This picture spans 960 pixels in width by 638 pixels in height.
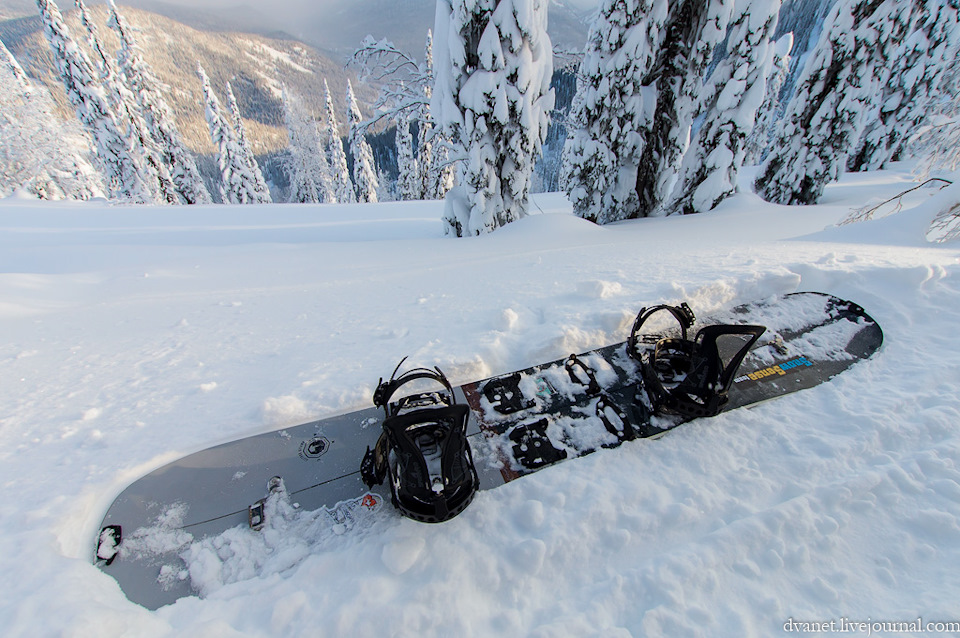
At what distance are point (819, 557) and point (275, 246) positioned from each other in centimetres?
766

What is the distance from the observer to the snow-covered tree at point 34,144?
56.9ft

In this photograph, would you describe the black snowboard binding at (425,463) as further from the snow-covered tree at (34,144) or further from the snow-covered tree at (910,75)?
the snow-covered tree at (34,144)

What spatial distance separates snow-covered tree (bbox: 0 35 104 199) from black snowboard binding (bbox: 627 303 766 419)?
2870cm

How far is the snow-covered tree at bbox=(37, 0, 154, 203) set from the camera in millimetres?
15562

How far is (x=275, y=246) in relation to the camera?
265 inches

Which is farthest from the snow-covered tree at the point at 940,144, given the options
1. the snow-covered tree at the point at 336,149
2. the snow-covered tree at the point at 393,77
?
the snow-covered tree at the point at 336,149

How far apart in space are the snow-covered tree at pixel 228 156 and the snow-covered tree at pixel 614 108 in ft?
73.6

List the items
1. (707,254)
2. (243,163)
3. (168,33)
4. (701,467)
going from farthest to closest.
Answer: (168,33), (243,163), (707,254), (701,467)

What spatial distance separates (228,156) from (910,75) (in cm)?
3220

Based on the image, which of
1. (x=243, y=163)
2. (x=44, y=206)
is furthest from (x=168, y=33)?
(x=44, y=206)

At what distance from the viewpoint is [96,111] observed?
653 inches

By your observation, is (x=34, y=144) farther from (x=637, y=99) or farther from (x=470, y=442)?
(x=470, y=442)

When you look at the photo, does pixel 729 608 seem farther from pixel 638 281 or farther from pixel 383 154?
pixel 383 154

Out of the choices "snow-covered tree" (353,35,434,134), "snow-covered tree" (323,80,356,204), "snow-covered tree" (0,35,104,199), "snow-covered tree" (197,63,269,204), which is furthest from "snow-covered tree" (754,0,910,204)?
"snow-covered tree" (0,35,104,199)
